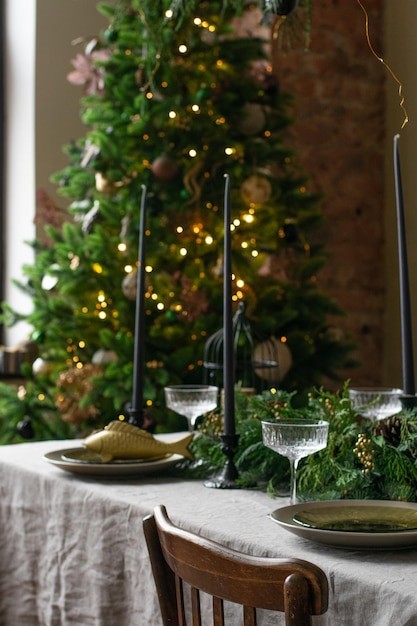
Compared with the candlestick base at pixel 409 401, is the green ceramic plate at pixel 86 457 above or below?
below

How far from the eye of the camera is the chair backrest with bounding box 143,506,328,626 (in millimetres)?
824

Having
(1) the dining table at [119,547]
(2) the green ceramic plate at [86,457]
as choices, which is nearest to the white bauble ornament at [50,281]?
(1) the dining table at [119,547]

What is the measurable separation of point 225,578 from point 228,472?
0.57 m

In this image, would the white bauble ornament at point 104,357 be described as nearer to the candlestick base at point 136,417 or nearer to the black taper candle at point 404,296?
the candlestick base at point 136,417

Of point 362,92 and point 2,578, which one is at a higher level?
point 362,92

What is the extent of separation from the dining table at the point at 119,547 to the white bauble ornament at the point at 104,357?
113cm

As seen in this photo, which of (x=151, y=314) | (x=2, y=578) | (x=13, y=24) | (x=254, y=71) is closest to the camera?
(x=2, y=578)

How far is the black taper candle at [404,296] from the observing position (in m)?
1.40

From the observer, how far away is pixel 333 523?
115cm

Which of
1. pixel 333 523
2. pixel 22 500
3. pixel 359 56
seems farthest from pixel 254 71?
pixel 333 523

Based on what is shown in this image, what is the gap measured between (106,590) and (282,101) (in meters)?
2.18

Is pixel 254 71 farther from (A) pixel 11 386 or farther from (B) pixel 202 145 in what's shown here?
(A) pixel 11 386

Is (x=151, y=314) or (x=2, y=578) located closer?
(x=2, y=578)

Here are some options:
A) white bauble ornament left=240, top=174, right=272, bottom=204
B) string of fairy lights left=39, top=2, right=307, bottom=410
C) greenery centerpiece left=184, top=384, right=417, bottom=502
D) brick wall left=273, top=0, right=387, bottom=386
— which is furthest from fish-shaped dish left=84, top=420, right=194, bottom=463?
brick wall left=273, top=0, right=387, bottom=386
